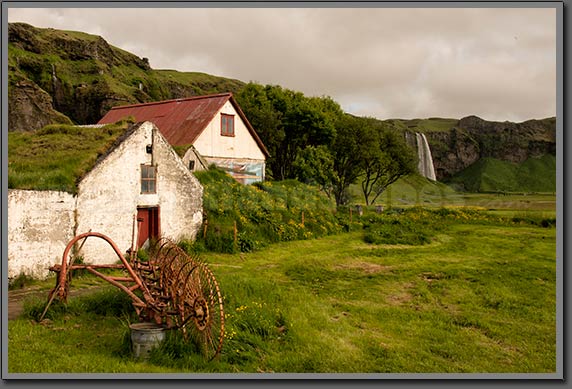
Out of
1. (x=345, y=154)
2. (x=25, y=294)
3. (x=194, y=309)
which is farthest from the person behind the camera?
(x=345, y=154)

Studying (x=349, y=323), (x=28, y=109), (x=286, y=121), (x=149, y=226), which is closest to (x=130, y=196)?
(x=149, y=226)

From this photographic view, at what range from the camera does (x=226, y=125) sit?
101 feet

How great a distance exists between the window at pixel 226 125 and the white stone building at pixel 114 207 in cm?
1153

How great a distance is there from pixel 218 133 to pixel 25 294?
19637 mm

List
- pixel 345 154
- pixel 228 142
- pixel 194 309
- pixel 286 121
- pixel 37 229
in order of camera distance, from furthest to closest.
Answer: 1. pixel 345 154
2. pixel 286 121
3. pixel 228 142
4. pixel 37 229
5. pixel 194 309

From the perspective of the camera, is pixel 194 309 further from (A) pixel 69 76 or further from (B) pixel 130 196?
(A) pixel 69 76

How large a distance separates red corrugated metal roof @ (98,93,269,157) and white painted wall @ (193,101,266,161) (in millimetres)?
312

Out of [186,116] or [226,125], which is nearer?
[226,125]

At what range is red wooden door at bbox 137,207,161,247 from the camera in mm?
17688

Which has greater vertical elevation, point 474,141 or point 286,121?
point 474,141

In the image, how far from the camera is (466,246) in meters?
22.7

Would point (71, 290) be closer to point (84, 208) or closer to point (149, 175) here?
point (84, 208)

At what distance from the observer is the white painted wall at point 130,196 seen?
15.6m

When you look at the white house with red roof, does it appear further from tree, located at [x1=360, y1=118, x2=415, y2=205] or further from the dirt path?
the dirt path
